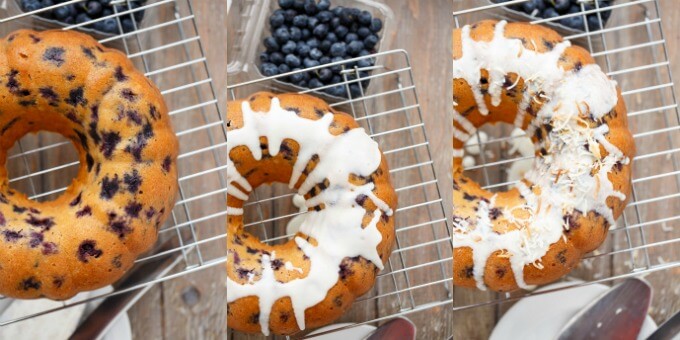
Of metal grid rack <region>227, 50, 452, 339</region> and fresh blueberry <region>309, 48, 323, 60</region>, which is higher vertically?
fresh blueberry <region>309, 48, 323, 60</region>

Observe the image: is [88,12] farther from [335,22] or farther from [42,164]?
[335,22]

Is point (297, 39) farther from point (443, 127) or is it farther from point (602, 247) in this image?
point (602, 247)

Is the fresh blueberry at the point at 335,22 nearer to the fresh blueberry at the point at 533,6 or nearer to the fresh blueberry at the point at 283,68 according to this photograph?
the fresh blueberry at the point at 283,68

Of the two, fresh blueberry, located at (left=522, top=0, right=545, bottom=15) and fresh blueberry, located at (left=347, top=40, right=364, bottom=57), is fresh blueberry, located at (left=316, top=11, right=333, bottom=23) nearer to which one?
fresh blueberry, located at (left=347, top=40, right=364, bottom=57)

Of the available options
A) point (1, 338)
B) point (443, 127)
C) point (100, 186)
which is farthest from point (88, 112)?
point (443, 127)

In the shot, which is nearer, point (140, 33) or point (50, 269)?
point (50, 269)

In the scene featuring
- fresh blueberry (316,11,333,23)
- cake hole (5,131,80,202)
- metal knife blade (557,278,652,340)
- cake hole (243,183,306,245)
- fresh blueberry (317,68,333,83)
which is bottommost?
metal knife blade (557,278,652,340)

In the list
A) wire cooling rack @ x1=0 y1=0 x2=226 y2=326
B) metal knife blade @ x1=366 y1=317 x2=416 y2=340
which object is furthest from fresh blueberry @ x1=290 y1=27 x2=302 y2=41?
metal knife blade @ x1=366 y1=317 x2=416 y2=340

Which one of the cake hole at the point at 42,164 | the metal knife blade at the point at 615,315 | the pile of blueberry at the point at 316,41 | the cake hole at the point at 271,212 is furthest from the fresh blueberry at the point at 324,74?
the metal knife blade at the point at 615,315
